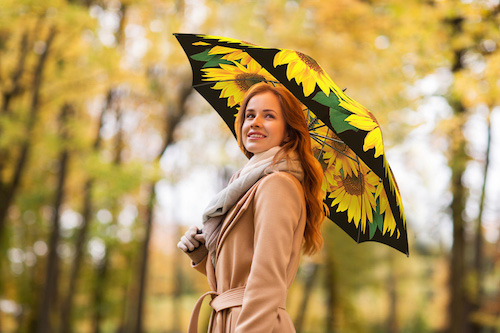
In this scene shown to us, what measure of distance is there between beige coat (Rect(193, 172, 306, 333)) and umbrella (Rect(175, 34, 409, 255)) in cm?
33

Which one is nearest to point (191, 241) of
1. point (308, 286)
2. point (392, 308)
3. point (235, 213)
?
point (235, 213)

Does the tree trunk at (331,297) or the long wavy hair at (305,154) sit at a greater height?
the long wavy hair at (305,154)

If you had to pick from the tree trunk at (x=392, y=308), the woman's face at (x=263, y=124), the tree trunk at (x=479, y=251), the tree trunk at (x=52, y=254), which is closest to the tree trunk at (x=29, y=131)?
the tree trunk at (x=52, y=254)

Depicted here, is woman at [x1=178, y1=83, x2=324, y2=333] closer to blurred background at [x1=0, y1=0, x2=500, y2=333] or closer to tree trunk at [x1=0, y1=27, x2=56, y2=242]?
blurred background at [x1=0, y1=0, x2=500, y2=333]

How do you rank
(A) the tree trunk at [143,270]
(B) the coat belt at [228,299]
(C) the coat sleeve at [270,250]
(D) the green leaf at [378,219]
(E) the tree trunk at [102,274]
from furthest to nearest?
(E) the tree trunk at [102,274]
(A) the tree trunk at [143,270]
(D) the green leaf at [378,219]
(B) the coat belt at [228,299]
(C) the coat sleeve at [270,250]

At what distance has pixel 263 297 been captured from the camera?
1.92 metres

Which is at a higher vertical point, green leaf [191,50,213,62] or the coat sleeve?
green leaf [191,50,213,62]

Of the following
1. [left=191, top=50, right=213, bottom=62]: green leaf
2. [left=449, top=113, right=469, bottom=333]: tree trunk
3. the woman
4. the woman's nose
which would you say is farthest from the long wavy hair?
[left=449, top=113, right=469, bottom=333]: tree trunk

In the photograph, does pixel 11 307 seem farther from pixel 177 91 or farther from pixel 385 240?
pixel 385 240

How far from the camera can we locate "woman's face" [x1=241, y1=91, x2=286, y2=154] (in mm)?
2238

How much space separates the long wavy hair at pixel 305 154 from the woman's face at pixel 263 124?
0.09 feet

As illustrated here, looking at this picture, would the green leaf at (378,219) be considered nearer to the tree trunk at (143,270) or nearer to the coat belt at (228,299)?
the coat belt at (228,299)

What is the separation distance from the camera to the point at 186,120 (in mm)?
14617

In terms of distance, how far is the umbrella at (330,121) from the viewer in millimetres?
2148
